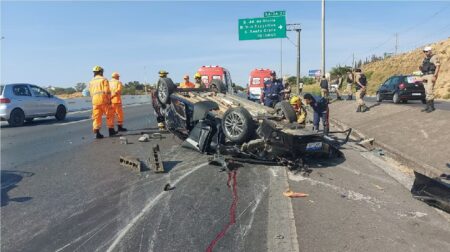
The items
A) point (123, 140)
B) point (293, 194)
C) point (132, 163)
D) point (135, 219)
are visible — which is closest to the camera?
point (135, 219)

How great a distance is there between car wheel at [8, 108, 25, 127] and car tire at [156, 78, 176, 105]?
774 centimetres

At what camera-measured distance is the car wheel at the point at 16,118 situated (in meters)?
15.4

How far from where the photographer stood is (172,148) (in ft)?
29.6

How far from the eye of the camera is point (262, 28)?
29891 mm

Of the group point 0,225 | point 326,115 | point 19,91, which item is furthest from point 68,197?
point 19,91

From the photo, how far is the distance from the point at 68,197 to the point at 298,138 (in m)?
3.73

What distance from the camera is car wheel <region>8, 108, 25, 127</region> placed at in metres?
15.4

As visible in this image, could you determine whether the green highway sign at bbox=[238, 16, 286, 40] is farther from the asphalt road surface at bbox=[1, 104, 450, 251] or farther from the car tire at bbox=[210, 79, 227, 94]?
the asphalt road surface at bbox=[1, 104, 450, 251]

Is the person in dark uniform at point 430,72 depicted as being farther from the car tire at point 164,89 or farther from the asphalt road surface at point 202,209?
the car tire at point 164,89

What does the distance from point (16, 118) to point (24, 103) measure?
0.63 metres

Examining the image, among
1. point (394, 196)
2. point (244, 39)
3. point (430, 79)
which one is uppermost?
point (244, 39)

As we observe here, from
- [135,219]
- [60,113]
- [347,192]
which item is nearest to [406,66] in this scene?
[60,113]

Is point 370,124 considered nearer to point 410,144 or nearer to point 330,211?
point 410,144

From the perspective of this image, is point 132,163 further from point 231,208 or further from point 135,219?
point 231,208
